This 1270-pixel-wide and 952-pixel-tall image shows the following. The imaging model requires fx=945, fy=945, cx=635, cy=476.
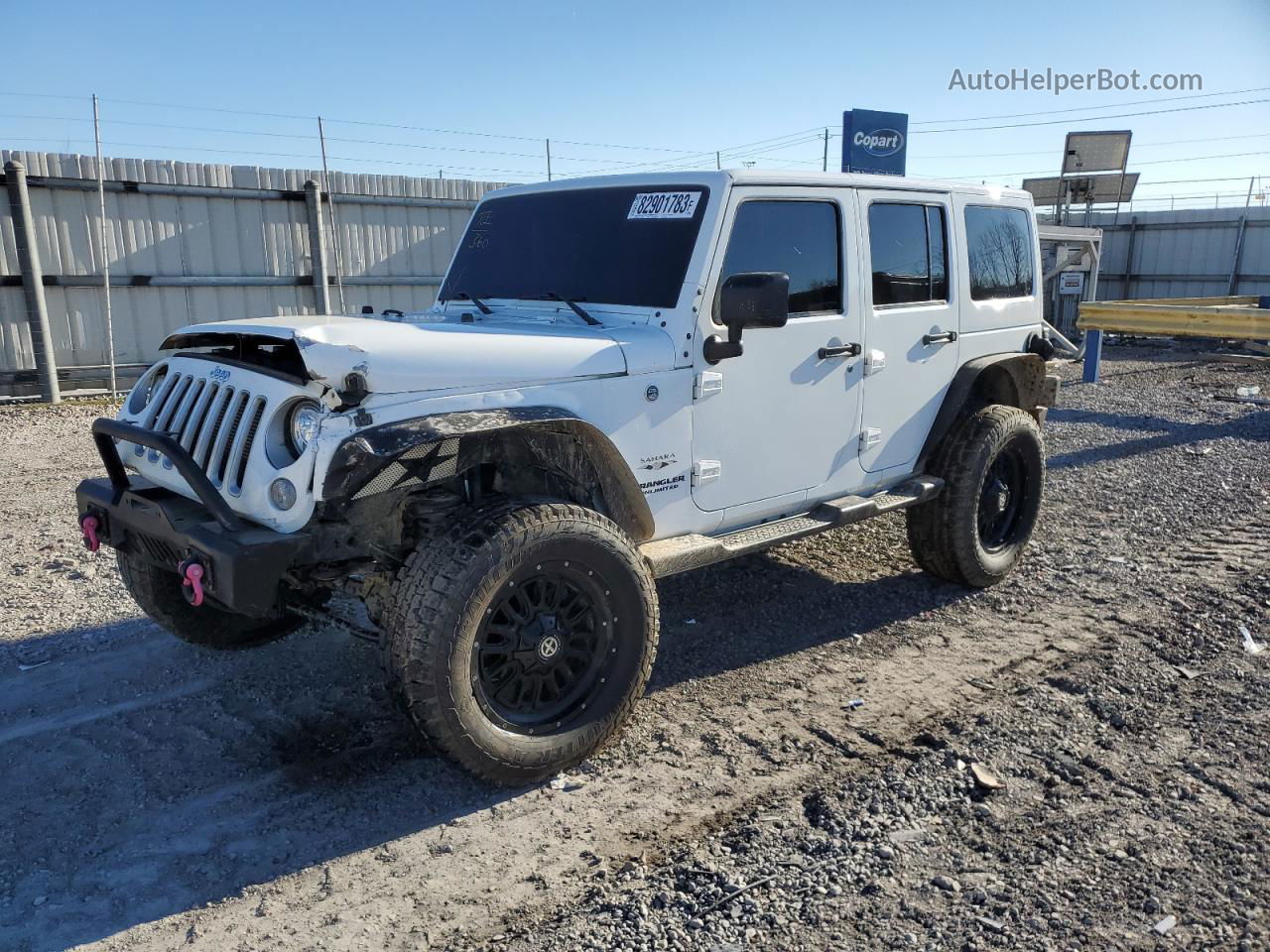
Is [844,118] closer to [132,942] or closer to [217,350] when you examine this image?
[217,350]

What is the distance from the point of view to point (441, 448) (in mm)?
3084

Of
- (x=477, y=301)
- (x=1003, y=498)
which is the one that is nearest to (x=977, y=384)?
(x=1003, y=498)

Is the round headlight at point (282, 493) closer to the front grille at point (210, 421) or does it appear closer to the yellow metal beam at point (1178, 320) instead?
the front grille at point (210, 421)

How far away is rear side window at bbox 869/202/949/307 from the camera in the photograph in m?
4.57

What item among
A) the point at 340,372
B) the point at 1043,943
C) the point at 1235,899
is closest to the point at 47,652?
the point at 340,372

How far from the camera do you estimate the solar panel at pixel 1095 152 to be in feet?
70.1

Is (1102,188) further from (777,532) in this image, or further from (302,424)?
(302,424)

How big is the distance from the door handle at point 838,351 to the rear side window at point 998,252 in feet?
3.81

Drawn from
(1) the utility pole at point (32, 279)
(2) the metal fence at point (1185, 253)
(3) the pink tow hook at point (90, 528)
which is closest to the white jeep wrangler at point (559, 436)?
(3) the pink tow hook at point (90, 528)

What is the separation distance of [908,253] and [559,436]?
2319mm

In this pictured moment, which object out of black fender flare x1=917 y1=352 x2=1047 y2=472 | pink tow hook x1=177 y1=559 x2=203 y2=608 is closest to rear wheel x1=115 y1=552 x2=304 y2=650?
pink tow hook x1=177 y1=559 x2=203 y2=608

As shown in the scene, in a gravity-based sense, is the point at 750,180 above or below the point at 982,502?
above

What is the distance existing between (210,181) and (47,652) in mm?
9244

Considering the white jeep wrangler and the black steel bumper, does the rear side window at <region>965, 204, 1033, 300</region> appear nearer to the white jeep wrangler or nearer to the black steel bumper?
the white jeep wrangler
